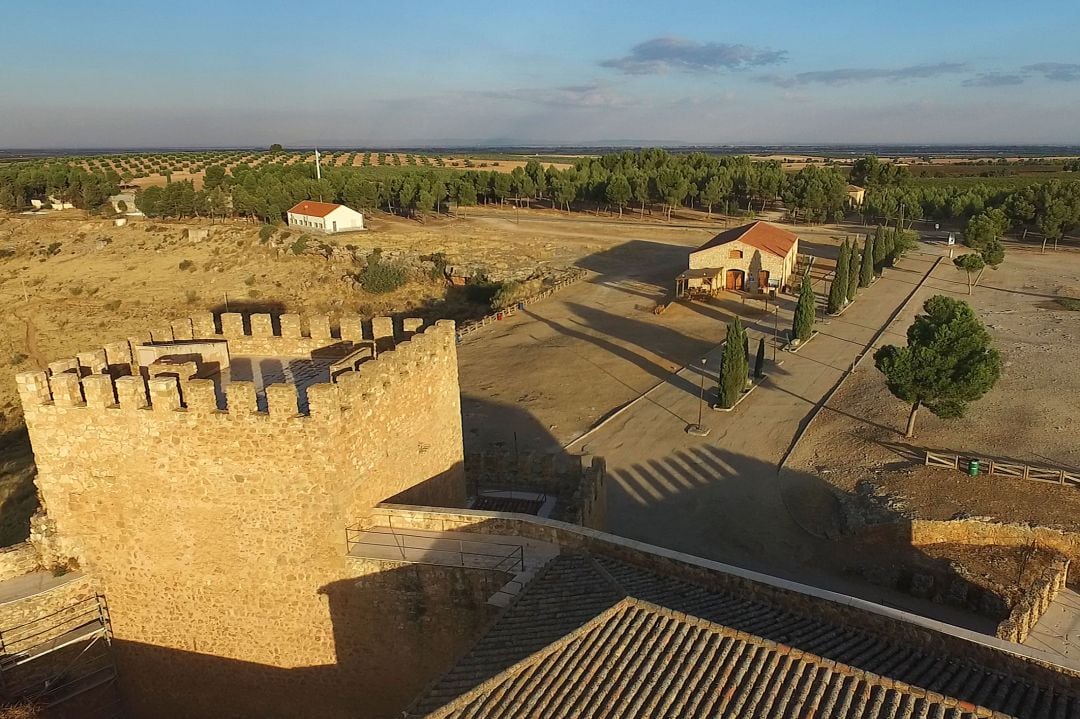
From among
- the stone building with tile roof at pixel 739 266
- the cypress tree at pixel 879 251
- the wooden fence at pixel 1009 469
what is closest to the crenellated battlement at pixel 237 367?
the wooden fence at pixel 1009 469

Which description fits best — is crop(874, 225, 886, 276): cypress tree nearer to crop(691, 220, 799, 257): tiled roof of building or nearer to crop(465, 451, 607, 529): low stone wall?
A: crop(691, 220, 799, 257): tiled roof of building

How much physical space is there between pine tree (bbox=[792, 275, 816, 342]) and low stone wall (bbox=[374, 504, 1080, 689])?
2434cm

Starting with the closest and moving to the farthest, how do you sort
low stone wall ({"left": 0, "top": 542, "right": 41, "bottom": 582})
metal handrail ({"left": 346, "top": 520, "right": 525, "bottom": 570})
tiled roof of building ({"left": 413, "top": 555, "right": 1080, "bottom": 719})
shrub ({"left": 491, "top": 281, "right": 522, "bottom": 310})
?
1. tiled roof of building ({"left": 413, "top": 555, "right": 1080, "bottom": 719})
2. metal handrail ({"left": 346, "top": 520, "right": 525, "bottom": 570})
3. low stone wall ({"left": 0, "top": 542, "right": 41, "bottom": 582})
4. shrub ({"left": 491, "top": 281, "right": 522, "bottom": 310})

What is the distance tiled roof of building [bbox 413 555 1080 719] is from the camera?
6328mm

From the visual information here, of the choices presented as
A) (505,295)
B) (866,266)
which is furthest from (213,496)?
(866,266)

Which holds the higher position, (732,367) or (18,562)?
(18,562)

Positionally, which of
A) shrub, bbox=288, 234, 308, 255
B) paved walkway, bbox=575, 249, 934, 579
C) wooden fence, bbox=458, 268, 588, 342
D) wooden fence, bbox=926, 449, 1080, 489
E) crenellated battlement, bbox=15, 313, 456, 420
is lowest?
paved walkway, bbox=575, 249, 934, 579

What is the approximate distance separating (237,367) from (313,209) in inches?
2066

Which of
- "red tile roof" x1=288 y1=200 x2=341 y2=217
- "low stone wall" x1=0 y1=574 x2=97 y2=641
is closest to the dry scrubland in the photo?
"red tile roof" x1=288 y1=200 x2=341 y2=217

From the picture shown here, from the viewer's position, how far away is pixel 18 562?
36.1 ft

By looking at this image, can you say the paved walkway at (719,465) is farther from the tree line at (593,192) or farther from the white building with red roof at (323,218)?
the white building with red roof at (323,218)

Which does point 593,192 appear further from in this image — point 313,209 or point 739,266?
point 739,266

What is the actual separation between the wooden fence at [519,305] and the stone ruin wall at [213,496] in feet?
82.1

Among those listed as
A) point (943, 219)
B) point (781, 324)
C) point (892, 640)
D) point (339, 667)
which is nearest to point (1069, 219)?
point (943, 219)
